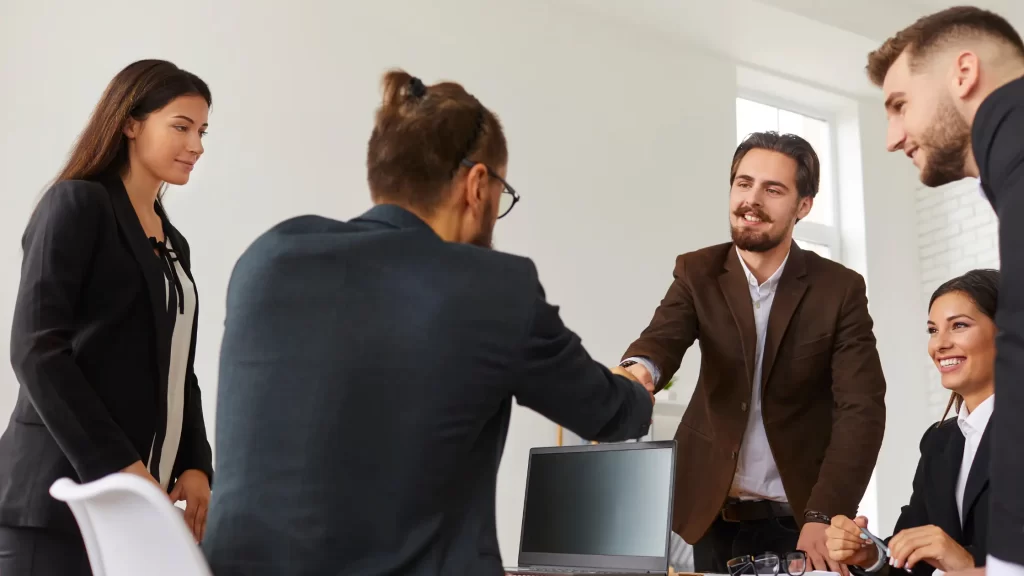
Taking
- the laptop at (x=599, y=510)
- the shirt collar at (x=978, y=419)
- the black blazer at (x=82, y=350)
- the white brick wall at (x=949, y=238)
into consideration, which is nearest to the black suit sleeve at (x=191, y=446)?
the black blazer at (x=82, y=350)

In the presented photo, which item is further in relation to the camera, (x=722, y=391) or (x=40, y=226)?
(x=722, y=391)

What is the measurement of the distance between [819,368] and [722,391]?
0.81 ft

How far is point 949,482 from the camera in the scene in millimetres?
2418

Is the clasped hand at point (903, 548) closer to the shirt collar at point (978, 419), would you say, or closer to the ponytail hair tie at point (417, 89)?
the shirt collar at point (978, 419)

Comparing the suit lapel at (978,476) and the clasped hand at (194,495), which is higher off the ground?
the suit lapel at (978,476)

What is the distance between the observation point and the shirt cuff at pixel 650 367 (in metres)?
2.51

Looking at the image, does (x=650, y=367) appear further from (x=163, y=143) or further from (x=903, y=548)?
(x=163, y=143)

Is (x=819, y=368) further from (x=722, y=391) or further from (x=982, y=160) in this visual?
(x=982, y=160)

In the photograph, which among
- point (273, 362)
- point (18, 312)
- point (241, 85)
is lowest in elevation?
point (273, 362)

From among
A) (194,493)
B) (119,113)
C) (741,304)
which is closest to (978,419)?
(741,304)

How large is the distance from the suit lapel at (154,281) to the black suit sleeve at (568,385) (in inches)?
34.4

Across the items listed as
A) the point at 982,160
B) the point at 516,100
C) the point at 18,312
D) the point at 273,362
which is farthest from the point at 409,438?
the point at 516,100

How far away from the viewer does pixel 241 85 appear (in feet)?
16.0

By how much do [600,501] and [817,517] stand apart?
517 millimetres
